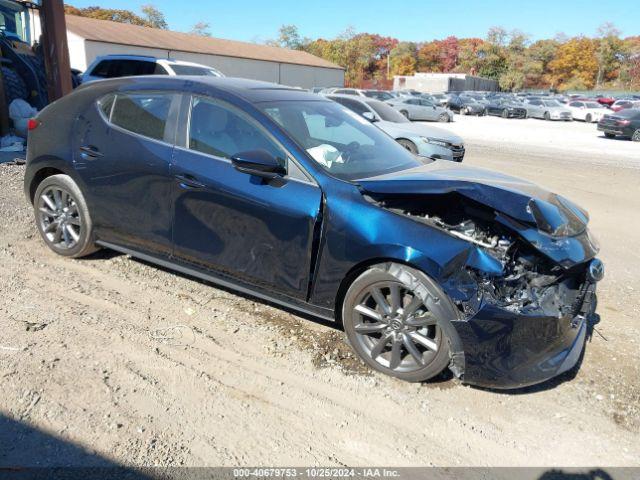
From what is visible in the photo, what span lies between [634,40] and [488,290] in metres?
108

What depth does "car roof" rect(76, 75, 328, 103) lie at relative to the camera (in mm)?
3990

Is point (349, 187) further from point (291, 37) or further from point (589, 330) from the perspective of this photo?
point (291, 37)

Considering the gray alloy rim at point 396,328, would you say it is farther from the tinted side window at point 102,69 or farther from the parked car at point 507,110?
the parked car at point 507,110

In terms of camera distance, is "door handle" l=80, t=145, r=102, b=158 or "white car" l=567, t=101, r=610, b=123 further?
"white car" l=567, t=101, r=610, b=123

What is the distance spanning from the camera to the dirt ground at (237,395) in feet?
8.76

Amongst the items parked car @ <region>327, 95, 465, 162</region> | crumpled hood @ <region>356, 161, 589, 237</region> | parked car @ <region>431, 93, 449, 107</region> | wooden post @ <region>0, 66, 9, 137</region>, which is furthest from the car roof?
parked car @ <region>431, 93, 449, 107</region>

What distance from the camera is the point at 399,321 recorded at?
323 cm

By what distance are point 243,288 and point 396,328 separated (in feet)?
3.99

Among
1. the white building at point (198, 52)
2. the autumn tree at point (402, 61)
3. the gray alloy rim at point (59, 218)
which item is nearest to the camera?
the gray alloy rim at point (59, 218)

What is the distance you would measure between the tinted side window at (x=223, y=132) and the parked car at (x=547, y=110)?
1457 inches

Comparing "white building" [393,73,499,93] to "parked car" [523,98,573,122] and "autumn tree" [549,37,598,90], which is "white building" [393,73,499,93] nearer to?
"autumn tree" [549,37,598,90]

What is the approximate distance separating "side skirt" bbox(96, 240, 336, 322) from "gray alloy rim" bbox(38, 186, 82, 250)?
365 millimetres

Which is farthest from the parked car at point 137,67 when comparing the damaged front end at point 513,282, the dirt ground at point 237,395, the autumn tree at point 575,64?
the autumn tree at point 575,64

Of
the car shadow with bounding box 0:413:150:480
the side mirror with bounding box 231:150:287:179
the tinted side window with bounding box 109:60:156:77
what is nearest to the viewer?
the car shadow with bounding box 0:413:150:480
